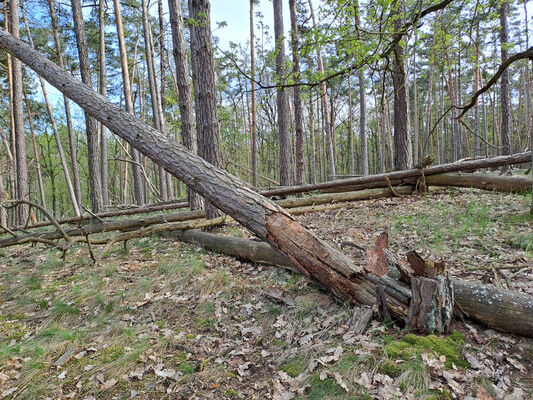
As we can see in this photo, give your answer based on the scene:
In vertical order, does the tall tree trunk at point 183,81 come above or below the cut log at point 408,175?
above

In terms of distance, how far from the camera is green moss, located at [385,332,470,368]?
90.8 inches

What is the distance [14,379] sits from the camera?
276 centimetres

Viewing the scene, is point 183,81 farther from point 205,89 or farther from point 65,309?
point 65,309

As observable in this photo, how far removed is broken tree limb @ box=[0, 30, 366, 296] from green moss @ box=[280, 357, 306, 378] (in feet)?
2.91

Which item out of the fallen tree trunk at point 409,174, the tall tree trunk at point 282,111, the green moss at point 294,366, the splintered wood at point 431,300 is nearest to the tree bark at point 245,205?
the splintered wood at point 431,300

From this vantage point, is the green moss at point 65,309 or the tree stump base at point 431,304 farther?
the green moss at point 65,309

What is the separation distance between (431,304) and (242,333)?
1.97m

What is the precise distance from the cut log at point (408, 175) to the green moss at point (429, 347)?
5507 mm

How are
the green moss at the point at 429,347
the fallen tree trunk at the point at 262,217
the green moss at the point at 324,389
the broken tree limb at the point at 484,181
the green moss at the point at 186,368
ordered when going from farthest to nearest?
the broken tree limb at the point at 484,181, the fallen tree trunk at the point at 262,217, the green moss at the point at 186,368, the green moss at the point at 429,347, the green moss at the point at 324,389

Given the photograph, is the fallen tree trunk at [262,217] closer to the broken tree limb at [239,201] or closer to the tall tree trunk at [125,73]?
the broken tree limb at [239,201]

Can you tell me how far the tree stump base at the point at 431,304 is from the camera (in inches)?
99.7

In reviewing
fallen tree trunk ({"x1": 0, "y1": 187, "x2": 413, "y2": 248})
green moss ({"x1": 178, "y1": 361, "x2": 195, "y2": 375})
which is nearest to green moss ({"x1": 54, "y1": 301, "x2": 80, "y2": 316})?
green moss ({"x1": 178, "y1": 361, "x2": 195, "y2": 375})

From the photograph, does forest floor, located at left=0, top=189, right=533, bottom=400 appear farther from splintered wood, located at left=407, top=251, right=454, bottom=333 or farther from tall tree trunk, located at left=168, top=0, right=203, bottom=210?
tall tree trunk, located at left=168, top=0, right=203, bottom=210

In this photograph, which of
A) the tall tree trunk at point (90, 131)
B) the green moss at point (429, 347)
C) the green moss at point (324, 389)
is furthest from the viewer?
the tall tree trunk at point (90, 131)
